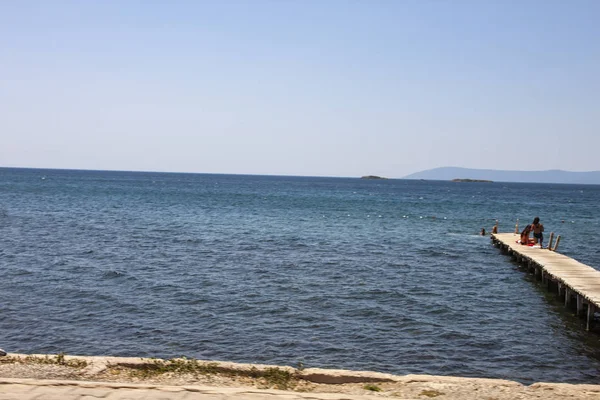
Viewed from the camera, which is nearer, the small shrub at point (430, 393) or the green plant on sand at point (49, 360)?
the small shrub at point (430, 393)

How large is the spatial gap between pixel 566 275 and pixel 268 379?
1745cm

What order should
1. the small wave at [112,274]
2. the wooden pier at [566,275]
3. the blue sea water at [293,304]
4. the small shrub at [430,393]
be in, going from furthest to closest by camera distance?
the small wave at [112,274] < the wooden pier at [566,275] < the blue sea water at [293,304] < the small shrub at [430,393]

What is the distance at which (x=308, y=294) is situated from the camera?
2141 centimetres

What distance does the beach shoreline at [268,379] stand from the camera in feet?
28.6

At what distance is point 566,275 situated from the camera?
22547 mm

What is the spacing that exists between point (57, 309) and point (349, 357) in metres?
10.2

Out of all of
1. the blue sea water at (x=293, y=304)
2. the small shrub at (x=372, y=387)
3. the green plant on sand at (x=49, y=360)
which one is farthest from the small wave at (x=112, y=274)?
the small shrub at (x=372, y=387)

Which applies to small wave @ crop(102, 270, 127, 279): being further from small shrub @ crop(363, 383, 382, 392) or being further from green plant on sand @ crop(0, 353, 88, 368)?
small shrub @ crop(363, 383, 382, 392)

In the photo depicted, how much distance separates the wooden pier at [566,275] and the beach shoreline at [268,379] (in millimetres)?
10001

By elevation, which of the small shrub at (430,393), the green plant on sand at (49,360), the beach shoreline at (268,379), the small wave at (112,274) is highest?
the small shrub at (430,393)

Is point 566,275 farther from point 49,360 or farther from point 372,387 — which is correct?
point 49,360

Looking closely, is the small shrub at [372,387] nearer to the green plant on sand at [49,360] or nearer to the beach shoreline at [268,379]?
the beach shoreline at [268,379]

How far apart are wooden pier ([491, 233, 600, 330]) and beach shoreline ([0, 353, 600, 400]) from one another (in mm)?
10001

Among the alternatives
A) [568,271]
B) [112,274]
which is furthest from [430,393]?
[112,274]
